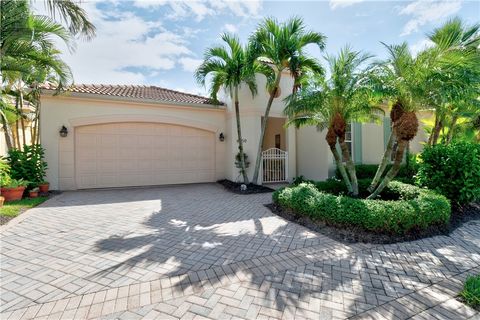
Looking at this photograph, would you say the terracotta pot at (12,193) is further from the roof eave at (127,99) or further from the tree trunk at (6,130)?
the roof eave at (127,99)

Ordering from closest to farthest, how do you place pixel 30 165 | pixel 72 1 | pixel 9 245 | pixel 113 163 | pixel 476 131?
pixel 9 245 → pixel 72 1 → pixel 30 165 → pixel 113 163 → pixel 476 131

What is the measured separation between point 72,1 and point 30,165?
594cm

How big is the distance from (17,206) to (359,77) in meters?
10.2

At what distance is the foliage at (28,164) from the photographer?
28.3ft

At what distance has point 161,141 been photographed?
11.5 metres

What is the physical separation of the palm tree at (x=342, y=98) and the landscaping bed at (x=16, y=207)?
801cm

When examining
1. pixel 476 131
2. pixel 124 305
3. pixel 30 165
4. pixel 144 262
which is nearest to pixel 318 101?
pixel 144 262

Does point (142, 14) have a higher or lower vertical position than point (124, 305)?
higher

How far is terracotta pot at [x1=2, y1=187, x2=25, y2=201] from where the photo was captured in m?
7.65

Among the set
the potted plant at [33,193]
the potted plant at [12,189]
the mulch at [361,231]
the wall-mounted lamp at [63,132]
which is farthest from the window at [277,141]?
the potted plant at [12,189]

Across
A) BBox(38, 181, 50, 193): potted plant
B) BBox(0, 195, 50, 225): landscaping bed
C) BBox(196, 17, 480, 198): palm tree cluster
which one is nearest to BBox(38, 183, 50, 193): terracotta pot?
BBox(38, 181, 50, 193): potted plant

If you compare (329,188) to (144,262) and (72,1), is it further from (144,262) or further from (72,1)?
(72,1)

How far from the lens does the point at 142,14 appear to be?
8.20 m

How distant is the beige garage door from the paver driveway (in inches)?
180
